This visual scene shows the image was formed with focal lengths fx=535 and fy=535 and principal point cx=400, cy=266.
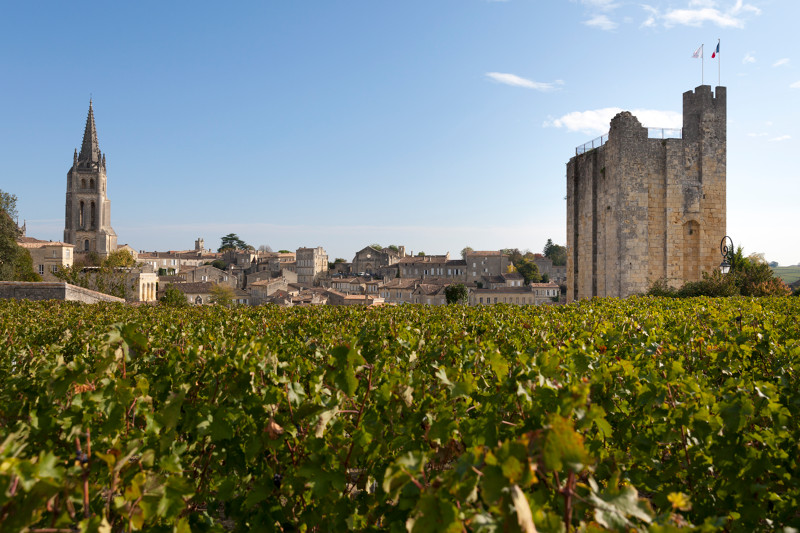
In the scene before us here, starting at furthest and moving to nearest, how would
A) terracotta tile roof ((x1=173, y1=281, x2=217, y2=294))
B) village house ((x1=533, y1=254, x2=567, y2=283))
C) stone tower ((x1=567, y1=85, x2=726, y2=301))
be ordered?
village house ((x1=533, y1=254, x2=567, y2=283)) < terracotta tile roof ((x1=173, y1=281, x2=217, y2=294)) < stone tower ((x1=567, y1=85, x2=726, y2=301))

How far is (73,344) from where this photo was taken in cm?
719

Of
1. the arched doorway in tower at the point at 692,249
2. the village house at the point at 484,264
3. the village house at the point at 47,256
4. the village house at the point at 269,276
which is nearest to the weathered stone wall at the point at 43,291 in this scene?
the arched doorway in tower at the point at 692,249

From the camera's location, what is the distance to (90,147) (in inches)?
4028

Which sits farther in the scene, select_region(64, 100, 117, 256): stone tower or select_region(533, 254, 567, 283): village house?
select_region(533, 254, 567, 283): village house

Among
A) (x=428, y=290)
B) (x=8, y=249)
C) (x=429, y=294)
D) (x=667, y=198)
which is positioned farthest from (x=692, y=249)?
(x=8, y=249)

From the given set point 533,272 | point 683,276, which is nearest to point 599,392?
point 683,276

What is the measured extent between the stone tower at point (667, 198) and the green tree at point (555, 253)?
335ft

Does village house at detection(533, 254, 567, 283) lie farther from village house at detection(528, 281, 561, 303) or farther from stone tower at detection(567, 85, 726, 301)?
stone tower at detection(567, 85, 726, 301)

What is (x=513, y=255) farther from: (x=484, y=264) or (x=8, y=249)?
(x=8, y=249)

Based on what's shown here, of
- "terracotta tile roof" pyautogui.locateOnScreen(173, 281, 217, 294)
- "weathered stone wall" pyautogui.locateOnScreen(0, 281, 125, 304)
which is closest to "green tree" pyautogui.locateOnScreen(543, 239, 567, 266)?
"terracotta tile roof" pyautogui.locateOnScreen(173, 281, 217, 294)

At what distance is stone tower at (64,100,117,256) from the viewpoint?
98.8 metres

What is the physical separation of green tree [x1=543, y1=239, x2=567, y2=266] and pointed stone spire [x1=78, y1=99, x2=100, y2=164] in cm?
9988

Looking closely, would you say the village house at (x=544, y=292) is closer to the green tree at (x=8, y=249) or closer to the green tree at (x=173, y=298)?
the green tree at (x=173, y=298)

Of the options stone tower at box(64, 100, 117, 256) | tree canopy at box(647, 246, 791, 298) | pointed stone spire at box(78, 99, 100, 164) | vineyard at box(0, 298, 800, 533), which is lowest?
vineyard at box(0, 298, 800, 533)
